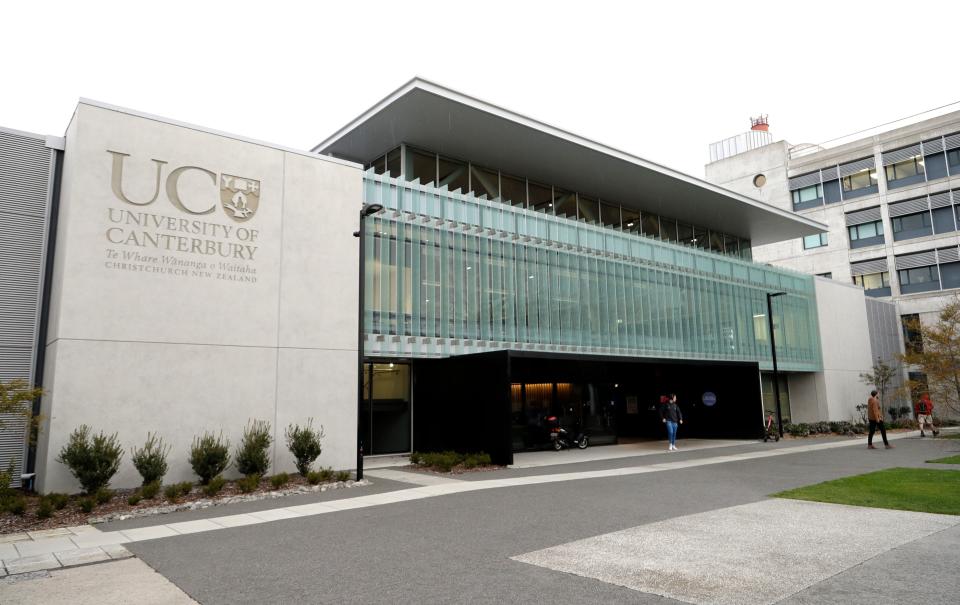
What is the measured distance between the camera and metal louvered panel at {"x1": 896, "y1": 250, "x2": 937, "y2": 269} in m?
44.2

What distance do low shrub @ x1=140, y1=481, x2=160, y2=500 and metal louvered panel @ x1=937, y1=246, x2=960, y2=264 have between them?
50.1 meters

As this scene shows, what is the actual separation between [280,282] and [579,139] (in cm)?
1264

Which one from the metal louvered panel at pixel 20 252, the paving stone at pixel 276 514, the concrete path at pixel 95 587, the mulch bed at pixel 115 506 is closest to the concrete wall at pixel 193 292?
the metal louvered panel at pixel 20 252

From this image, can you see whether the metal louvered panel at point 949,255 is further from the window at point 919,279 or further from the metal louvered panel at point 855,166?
the metal louvered panel at point 855,166

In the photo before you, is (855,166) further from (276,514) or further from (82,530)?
(82,530)

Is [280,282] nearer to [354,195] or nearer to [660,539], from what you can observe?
[354,195]

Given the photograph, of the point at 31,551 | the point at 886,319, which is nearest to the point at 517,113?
the point at 31,551

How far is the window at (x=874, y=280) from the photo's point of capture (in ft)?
152

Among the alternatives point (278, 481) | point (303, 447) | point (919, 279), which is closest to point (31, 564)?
point (278, 481)

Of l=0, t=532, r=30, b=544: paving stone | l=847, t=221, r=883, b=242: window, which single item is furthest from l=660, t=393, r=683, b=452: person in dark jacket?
l=847, t=221, r=883, b=242: window

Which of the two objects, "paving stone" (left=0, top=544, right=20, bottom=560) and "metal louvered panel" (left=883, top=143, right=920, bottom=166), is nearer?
"paving stone" (left=0, top=544, right=20, bottom=560)

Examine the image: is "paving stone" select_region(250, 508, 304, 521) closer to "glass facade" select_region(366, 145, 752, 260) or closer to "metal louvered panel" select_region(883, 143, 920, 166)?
"glass facade" select_region(366, 145, 752, 260)

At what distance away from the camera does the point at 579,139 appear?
23.4 m

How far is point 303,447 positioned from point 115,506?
4.43m
